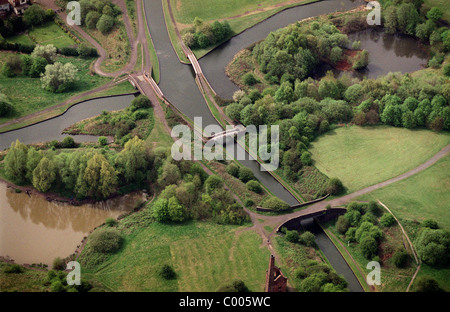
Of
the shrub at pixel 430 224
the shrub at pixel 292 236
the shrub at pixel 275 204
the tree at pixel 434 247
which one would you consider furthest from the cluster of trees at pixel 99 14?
the tree at pixel 434 247

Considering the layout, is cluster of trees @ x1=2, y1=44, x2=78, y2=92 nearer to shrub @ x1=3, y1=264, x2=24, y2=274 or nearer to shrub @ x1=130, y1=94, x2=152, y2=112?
shrub @ x1=130, y1=94, x2=152, y2=112

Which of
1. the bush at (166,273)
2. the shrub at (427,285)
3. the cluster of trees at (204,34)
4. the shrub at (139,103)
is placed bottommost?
the shrub at (427,285)

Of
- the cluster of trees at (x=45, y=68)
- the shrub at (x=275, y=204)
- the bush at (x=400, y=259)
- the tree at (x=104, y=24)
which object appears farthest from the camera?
the tree at (x=104, y=24)

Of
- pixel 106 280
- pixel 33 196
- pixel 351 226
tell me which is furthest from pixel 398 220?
pixel 33 196

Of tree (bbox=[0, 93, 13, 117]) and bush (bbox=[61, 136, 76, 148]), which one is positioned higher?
tree (bbox=[0, 93, 13, 117])

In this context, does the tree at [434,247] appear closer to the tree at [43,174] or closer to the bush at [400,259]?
the bush at [400,259]

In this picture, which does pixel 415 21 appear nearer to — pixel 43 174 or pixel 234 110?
pixel 234 110

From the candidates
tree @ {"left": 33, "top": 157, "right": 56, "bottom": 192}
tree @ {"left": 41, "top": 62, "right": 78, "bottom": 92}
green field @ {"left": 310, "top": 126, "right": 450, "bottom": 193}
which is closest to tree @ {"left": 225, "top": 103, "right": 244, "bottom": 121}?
green field @ {"left": 310, "top": 126, "right": 450, "bottom": 193}
